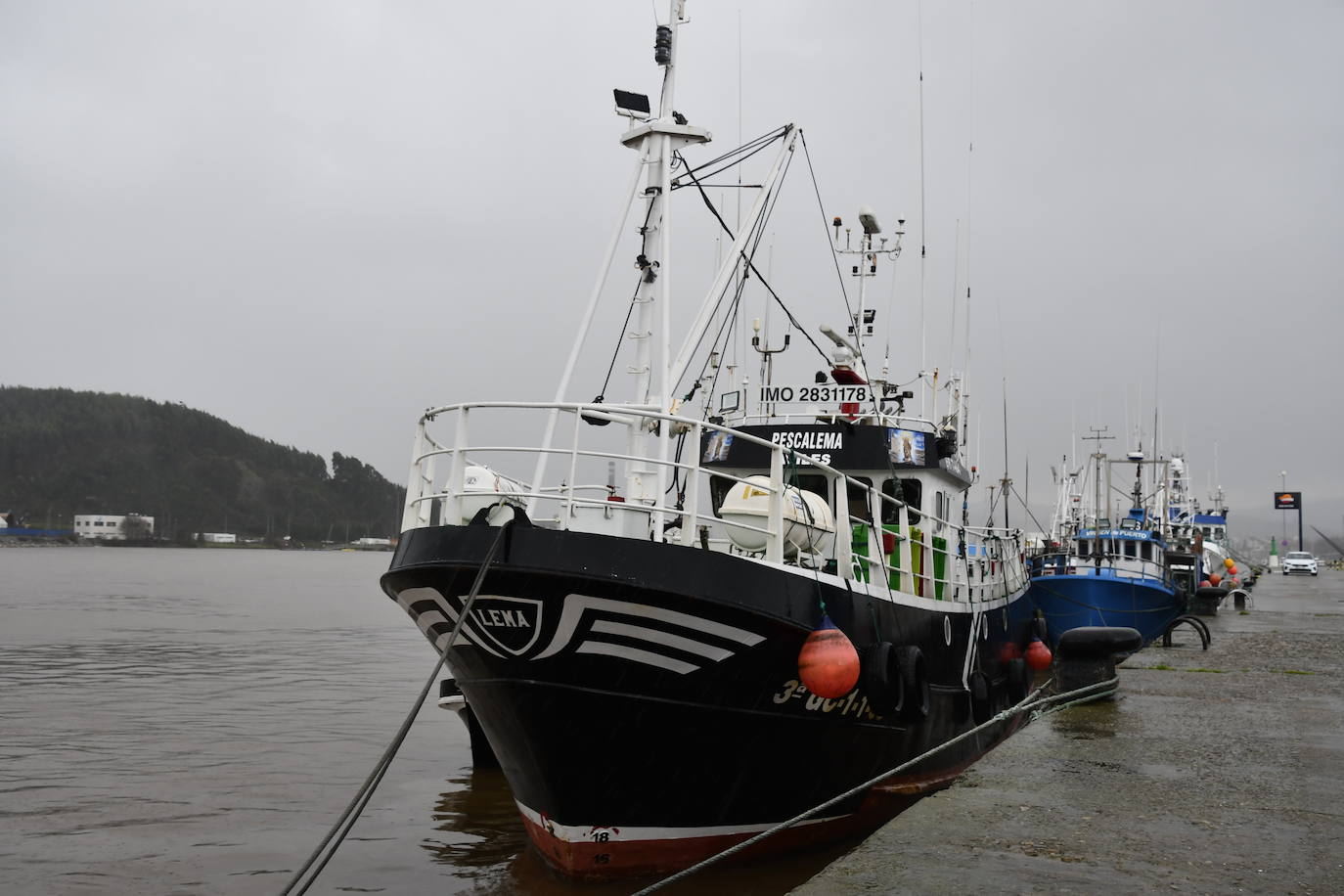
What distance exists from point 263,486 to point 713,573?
6474 inches

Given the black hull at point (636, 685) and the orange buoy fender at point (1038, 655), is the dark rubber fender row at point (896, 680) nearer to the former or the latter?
the black hull at point (636, 685)

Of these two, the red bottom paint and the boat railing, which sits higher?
the boat railing

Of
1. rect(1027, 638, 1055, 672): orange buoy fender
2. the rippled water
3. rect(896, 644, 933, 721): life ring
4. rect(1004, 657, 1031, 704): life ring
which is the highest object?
rect(896, 644, 933, 721): life ring

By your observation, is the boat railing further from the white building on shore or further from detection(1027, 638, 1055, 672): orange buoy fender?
the white building on shore

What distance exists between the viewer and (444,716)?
19.1 metres

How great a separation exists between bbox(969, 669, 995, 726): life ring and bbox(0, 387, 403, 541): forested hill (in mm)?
145794

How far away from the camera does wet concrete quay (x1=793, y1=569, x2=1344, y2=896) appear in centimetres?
543

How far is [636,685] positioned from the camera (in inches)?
300

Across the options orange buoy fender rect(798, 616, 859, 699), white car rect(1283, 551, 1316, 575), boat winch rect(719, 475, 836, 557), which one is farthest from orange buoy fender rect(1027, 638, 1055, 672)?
white car rect(1283, 551, 1316, 575)

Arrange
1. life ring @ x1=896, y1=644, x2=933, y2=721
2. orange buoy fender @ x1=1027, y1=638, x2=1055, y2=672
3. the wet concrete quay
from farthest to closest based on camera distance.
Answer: orange buoy fender @ x1=1027, y1=638, x2=1055, y2=672 < life ring @ x1=896, y1=644, x2=933, y2=721 < the wet concrete quay

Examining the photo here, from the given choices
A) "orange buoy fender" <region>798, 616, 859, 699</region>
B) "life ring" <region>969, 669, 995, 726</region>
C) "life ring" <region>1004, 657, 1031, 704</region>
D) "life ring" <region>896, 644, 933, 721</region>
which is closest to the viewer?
"orange buoy fender" <region>798, 616, 859, 699</region>

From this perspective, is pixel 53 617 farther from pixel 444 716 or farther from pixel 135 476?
pixel 135 476

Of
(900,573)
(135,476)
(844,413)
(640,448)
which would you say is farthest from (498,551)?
(135,476)

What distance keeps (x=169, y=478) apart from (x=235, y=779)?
513 feet
